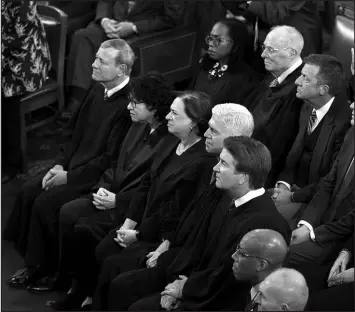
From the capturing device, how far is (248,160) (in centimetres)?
461

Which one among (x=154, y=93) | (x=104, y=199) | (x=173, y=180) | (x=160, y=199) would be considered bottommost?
(x=104, y=199)

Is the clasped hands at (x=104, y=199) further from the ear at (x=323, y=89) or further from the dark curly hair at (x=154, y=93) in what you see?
the ear at (x=323, y=89)

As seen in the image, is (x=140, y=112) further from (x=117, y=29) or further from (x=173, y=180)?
(x=117, y=29)

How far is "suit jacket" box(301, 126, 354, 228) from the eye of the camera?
511cm

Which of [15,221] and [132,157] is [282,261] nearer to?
[132,157]

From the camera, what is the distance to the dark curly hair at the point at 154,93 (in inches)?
223

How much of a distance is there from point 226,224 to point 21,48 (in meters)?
2.83

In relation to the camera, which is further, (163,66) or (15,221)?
(163,66)

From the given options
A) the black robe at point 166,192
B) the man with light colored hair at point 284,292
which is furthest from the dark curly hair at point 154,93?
the man with light colored hair at point 284,292

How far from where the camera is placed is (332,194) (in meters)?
5.19

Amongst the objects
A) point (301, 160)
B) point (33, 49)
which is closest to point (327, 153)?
point (301, 160)

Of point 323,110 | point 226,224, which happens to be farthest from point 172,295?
point 323,110

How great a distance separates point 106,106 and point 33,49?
109cm

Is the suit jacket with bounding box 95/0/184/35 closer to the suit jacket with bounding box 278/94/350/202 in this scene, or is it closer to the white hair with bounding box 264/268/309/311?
the suit jacket with bounding box 278/94/350/202
